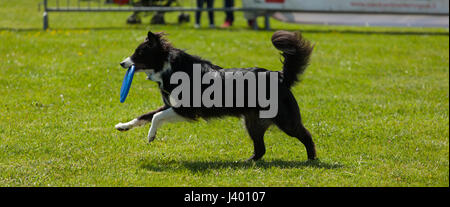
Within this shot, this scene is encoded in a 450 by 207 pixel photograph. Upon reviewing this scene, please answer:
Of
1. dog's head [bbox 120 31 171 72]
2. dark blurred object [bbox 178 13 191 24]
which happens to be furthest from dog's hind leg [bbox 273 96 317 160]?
dark blurred object [bbox 178 13 191 24]

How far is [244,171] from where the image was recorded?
5.45m

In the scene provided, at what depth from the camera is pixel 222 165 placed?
224 inches

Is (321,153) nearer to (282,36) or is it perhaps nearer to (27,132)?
(282,36)

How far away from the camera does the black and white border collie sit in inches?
219

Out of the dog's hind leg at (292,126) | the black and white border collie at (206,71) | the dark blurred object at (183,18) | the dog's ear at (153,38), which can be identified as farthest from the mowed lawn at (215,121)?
the dark blurred object at (183,18)

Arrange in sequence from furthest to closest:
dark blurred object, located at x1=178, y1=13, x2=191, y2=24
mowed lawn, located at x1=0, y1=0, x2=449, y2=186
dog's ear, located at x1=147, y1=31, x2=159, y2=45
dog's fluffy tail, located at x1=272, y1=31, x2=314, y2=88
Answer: dark blurred object, located at x1=178, y1=13, x2=191, y2=24 → dog's fluffy tail, located at x1=272, y1=31, x2=314, y2=88 → dog's ear, located at x1=147, y1=31, x2=159, y2=45 → mowed lawn, located at x1=0, y1=0, x2=449, y2=186

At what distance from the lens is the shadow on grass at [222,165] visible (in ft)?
18.2

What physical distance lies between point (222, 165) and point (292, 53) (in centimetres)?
133

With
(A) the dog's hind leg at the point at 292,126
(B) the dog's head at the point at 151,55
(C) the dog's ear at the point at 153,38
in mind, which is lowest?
(A) the dog's hind leg at the point at 292,126

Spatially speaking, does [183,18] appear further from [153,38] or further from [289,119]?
[289,119]

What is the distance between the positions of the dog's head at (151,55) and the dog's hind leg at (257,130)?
104 cm

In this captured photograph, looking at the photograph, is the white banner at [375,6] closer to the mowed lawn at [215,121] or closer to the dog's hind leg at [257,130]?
the mowed lawn at [215,121]

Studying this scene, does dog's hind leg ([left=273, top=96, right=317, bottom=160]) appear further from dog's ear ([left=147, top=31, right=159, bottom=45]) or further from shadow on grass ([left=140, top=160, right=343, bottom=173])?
dog's ear ([left=147, top=31, right=159, bottom=45])

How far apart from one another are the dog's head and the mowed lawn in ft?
3.18
